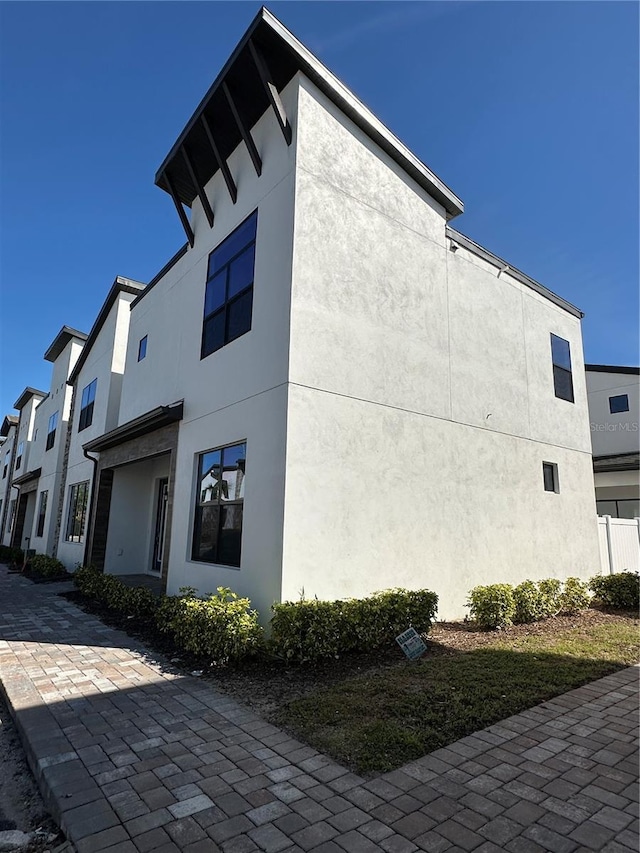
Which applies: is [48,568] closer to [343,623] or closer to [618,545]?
[343,623]

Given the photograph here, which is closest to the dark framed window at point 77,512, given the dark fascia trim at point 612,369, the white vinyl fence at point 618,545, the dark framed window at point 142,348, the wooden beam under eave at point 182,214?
the dark framed window at point 142,348

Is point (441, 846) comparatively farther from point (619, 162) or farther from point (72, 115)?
point (72, 115)

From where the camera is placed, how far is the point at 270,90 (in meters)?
7.79

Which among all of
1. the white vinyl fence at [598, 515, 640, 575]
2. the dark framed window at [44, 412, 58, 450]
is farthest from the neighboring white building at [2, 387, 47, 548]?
the white vinyl fence at [598, 515, 640, 575]

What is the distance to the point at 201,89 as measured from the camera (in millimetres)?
9180

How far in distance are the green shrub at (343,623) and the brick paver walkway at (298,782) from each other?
43.7 inches

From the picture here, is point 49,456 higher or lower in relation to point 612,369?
lower

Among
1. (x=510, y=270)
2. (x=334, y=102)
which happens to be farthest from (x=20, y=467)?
(x=510, y=270)

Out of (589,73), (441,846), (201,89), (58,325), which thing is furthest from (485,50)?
(58,325)

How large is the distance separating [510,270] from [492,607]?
801 cm

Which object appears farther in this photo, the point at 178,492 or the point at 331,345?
the point at 178,492

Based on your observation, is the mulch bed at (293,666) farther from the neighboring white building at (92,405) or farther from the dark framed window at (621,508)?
the dark framed window at (621,508)

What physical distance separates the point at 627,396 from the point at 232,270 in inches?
798

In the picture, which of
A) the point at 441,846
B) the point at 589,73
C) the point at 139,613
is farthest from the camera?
the point at 139,613
